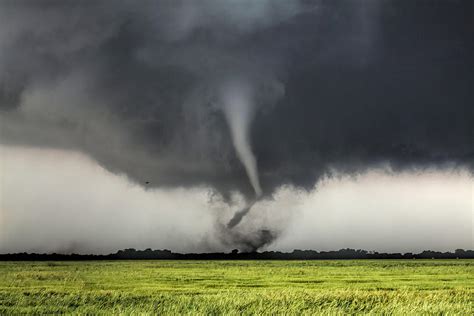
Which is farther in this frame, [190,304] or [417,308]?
[190,304]

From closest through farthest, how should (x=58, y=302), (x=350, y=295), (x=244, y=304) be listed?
(x=244, y=304) → (x=58, y=302) → (x=350, y=295)

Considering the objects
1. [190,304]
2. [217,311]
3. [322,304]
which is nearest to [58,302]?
[190,304]

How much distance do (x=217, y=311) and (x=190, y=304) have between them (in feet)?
6.89

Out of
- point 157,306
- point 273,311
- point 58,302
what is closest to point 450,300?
point 273,311

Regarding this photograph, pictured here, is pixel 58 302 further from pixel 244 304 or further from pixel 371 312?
pixel 371 312

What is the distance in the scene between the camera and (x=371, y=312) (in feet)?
66.9

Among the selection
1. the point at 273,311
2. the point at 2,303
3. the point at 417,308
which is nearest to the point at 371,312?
the point at 417,308

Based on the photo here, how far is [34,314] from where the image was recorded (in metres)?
20.4

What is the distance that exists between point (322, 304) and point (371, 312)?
256 cm

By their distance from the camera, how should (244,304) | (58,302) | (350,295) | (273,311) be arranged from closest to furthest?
(273,311)
(244,304)
(58,302)
(350,295)

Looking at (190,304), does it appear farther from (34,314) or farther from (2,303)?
(2,303)

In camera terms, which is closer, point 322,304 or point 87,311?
point 87,311

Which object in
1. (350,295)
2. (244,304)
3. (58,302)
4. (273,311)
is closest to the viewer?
(273,311)

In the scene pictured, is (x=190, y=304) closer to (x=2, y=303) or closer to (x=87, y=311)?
(x=87, y=311)
